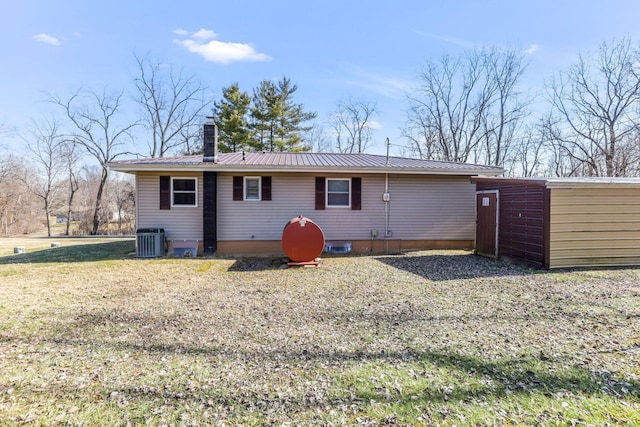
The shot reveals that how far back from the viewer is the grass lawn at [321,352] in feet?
8.27

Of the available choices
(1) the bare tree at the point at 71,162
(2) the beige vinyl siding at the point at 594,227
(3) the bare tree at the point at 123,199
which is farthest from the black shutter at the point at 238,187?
(1) the bare tree at the point at 71,162

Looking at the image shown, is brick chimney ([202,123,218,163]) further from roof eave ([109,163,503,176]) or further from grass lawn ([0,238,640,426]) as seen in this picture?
grass lawn ([0,238,640,426])

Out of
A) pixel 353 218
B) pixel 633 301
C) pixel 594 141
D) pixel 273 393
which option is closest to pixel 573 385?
pixel 273 393

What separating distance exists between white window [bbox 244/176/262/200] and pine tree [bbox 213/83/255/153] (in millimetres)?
15466

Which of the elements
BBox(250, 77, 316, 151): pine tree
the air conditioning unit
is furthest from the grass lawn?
BBox(250, 77, 316, 151): pine tree

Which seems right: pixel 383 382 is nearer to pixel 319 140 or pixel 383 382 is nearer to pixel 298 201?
pixel 298 201

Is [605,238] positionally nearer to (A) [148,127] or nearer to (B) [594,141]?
(B) [594,141]

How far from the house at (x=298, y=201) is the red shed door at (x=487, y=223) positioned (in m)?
0.88

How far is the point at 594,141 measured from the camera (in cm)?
2122

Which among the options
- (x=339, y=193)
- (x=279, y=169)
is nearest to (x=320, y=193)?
(x=339, y=193)

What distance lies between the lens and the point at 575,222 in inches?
314

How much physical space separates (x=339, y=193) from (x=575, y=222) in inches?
247

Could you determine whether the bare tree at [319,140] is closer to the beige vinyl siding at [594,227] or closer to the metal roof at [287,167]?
the metal roof at [287,167]

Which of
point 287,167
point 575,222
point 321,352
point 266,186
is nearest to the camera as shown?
point 321,352
